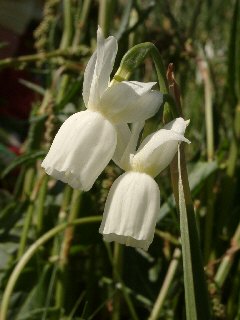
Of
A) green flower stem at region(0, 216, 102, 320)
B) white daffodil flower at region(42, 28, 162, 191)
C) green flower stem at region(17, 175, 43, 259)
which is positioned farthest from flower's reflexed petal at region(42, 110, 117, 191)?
green flower stem at region(17, 175, 43, 259)

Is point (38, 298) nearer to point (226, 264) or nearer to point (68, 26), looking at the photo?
point (226, 264)

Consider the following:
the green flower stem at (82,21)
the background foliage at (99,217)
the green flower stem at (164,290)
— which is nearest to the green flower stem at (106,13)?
the background foliage at (99,217)

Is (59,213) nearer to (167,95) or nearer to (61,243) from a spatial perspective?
(61,243)

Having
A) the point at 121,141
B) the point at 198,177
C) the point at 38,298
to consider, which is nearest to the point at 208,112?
the point at 198,177

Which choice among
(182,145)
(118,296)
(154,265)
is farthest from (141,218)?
(154,265)

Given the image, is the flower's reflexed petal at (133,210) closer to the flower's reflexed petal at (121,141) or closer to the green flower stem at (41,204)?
the flower's reflexed petal at (121,141)

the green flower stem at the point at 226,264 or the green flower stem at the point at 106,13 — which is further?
the green flower stem at the point at 106,13

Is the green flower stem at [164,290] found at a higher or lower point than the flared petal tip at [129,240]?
lower
